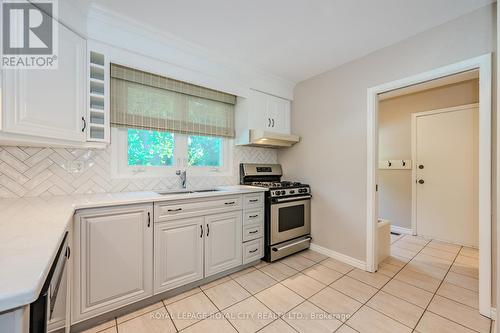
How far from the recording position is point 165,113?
2.41 meters

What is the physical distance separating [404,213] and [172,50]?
4362 millimetres

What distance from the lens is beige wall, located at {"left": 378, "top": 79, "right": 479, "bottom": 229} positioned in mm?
3458

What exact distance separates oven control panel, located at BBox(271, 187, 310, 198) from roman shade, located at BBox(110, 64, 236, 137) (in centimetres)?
103

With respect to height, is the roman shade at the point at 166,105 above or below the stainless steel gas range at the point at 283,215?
above

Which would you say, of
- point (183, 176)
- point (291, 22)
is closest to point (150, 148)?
point (183, 176)

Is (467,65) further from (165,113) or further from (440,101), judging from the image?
(165,113)

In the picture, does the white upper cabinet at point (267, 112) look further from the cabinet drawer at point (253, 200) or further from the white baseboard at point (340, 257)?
the white baseboard at point (340, 257)

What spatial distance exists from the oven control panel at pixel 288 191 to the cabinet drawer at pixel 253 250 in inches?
23.1

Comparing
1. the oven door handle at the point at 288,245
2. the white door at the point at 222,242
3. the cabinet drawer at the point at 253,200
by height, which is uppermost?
the cabinet drawer at the point at 253,200

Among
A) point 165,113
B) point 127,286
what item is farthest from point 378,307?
point 165,113

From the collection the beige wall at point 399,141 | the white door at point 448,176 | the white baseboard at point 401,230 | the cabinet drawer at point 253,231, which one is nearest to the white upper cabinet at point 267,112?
the cabinet drawer at point 253,231

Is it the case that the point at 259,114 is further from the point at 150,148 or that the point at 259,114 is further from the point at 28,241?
the point at 28,241

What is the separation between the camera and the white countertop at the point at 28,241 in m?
0.51

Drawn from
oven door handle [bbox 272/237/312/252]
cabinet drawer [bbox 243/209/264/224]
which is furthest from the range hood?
oven door handle [bbox 272/237/312/252]
